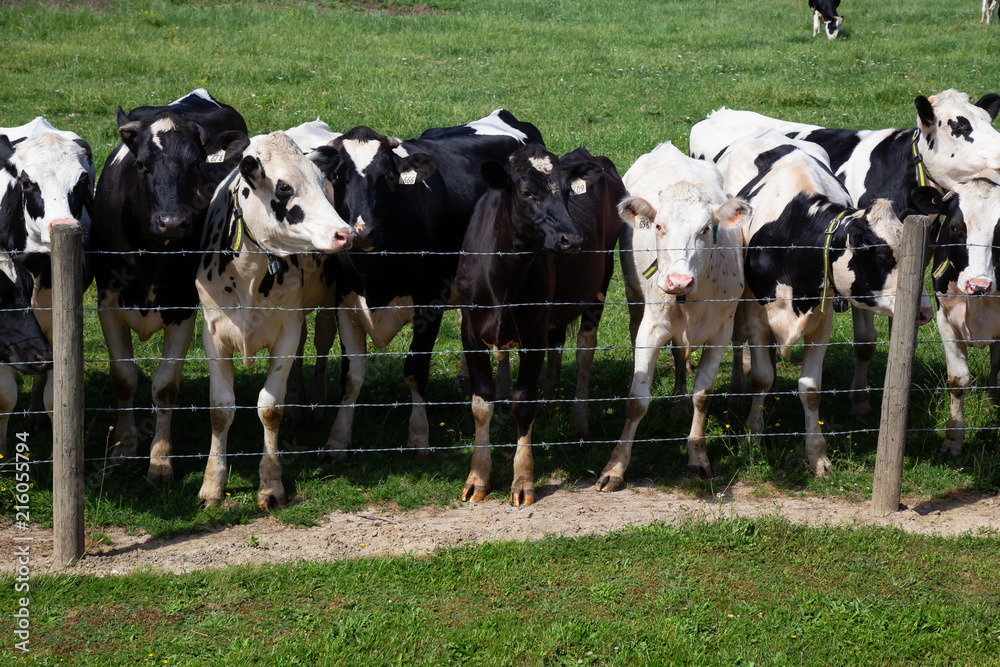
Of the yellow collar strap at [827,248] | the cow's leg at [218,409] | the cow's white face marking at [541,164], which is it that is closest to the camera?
the cow's white face marking at [541,164]

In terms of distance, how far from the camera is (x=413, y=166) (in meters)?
6.70

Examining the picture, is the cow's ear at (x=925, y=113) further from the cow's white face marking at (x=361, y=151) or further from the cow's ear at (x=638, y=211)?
the cow's white face marking at (x=361, y=151)

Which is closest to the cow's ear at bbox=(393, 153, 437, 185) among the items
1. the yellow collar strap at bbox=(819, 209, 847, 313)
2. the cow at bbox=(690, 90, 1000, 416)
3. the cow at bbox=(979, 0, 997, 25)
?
the yellow collar strap at bbox=(819, 209, 847, 313)

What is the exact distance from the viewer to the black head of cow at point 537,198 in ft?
18.7

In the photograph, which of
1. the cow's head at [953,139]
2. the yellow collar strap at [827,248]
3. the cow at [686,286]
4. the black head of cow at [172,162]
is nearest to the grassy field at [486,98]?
the cow at [686,286]

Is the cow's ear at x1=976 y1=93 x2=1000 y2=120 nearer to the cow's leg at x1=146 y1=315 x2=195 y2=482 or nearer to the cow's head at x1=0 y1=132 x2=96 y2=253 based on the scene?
the cow's leg at x1=146 y1=315 x2=195 y2=482

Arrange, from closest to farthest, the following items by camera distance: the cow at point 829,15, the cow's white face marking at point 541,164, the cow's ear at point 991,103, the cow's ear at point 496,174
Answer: the cow's ear at point 496,174
the cow's white face marking at point 541,164
the cow's ear at point 991,103
the cow at point 829,15

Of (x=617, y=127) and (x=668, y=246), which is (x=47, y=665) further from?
(x=617, y=127)

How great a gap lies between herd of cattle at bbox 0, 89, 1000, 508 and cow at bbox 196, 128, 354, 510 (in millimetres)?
14

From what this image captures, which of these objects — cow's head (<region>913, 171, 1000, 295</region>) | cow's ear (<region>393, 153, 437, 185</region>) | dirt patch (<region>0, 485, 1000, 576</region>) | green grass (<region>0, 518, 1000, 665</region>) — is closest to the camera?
green grass (<region>0, 518, 1000, 665</region>)

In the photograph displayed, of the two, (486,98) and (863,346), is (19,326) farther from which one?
(486,98)

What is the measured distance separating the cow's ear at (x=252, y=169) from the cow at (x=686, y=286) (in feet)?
7.55

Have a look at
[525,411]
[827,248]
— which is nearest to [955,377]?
[827,248]

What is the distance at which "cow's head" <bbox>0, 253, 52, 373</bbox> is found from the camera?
5809 millimetres
